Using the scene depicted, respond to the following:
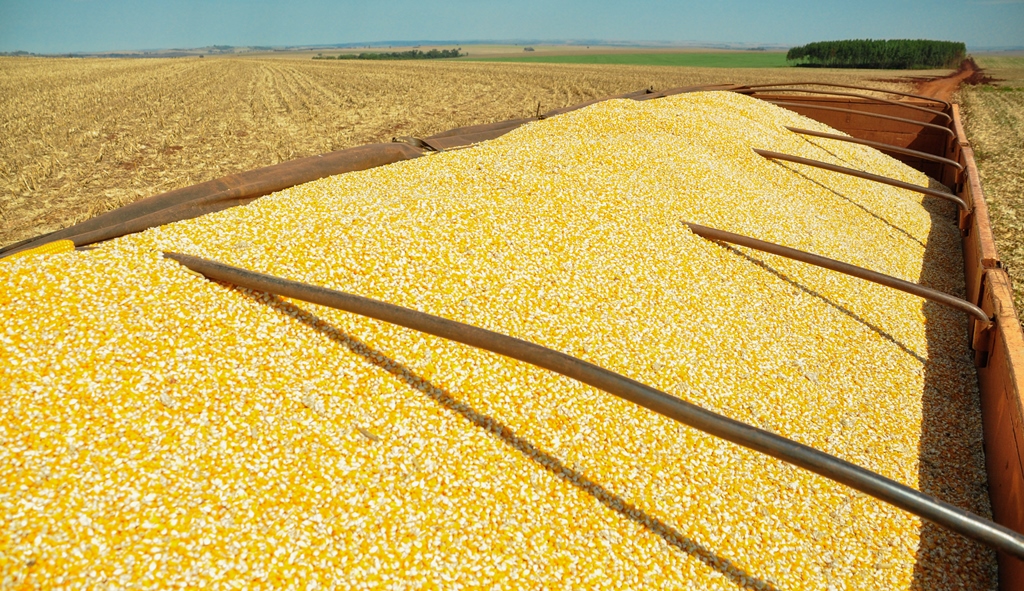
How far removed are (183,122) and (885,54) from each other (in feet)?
217

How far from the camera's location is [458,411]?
7.79 ft

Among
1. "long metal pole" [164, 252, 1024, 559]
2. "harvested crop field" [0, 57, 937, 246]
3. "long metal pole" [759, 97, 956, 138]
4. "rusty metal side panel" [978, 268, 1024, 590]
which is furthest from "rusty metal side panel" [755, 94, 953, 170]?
"long metal pole" [164, 252, 1024, 559]

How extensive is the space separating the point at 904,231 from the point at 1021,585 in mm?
4420

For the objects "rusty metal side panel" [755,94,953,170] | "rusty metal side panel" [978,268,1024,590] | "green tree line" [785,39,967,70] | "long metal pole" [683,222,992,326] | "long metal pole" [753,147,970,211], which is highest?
"green tree line" [785,39,967,70]

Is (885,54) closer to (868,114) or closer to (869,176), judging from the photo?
(868,114)

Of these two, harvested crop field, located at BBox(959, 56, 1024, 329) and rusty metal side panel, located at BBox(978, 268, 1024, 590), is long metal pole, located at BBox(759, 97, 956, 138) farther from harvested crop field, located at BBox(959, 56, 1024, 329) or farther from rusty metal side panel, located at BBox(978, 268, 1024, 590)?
rusty metal side panel, located at BBox(978, 268, 1024, 590)

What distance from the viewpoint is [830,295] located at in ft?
12.4

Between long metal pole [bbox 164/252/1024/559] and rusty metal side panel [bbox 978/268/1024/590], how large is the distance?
1.08ft

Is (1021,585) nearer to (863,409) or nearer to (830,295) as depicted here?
(863,409)

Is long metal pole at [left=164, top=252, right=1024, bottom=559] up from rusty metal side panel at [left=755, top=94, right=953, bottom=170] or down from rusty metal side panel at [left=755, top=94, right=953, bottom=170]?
down

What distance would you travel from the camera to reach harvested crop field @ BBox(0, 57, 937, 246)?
25.4ft

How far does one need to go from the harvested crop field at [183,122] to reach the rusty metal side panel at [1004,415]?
8.25 meters

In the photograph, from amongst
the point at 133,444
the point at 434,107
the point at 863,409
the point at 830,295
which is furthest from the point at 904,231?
the point at 434,107

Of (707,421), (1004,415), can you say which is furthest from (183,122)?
(1004,415)
